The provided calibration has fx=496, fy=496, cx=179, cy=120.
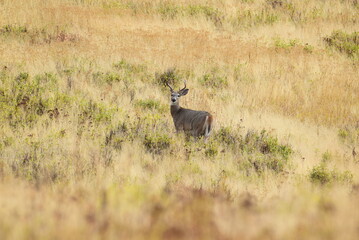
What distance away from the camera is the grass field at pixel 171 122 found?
293 cm

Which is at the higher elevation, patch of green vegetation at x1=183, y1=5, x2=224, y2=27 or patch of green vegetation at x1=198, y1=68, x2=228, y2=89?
patch of green vegetation at x1=183, y1=5, x2=224, y2=27

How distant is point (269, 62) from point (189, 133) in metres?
7.30

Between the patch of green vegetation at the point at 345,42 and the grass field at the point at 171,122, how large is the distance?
8 cm

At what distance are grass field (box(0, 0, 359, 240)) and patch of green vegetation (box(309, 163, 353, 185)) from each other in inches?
1.4

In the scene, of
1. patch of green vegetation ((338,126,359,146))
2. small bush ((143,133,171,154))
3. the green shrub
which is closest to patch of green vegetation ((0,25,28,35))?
the green shrub

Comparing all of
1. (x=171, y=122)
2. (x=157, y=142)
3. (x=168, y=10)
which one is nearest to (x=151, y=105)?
(x=171, y=122)

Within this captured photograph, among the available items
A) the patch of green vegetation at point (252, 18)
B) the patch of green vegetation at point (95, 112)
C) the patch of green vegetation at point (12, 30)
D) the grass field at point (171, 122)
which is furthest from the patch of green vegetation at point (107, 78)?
the patch of green vegetation at point (252, 18)

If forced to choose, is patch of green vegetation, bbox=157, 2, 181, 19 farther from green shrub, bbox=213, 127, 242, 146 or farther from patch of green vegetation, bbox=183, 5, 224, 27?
green shrub, bbox=213, 127, 242, 146

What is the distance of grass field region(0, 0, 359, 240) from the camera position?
2932mm

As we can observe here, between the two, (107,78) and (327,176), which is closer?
(327,176)

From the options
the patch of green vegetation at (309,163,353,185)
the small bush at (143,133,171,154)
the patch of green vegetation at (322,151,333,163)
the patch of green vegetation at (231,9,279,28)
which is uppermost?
the patch of green vegetation at (231,9,279,28)

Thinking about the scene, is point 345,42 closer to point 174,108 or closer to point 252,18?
point 252,18

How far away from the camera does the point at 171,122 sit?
11352 mm

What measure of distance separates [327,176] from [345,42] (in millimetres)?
12345
